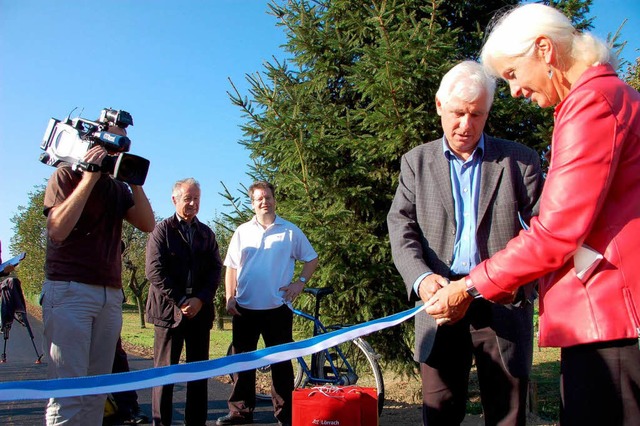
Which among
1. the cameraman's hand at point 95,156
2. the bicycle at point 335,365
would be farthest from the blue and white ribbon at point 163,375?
the bicycle at point 335,365

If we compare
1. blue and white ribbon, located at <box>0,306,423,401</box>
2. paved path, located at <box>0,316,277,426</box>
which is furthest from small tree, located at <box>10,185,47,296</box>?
blue and white ribbon, located at <box>0,306,423,401</box>

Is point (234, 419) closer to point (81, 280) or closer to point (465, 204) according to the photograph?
point (81, 280)

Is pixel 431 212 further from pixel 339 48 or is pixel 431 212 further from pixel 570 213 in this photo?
pixel 339 48

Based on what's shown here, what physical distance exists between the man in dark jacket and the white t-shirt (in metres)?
0.32

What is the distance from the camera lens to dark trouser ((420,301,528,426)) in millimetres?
2510

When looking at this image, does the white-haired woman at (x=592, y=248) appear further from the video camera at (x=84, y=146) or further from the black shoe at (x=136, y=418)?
the black shoe at (x=136, y=418)

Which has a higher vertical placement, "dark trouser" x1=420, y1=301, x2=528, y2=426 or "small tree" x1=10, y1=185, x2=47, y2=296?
"small tree" x1=10, y1=185, x2=47, y2=296

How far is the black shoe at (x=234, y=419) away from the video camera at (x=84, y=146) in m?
3.22

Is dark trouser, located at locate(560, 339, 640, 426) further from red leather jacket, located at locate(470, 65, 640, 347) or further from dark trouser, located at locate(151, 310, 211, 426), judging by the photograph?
dark trouser, located at locate(151, 310, 211, 426)

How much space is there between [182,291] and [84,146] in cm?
226

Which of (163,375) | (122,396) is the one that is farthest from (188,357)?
(163,375)

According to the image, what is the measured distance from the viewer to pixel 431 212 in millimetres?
2670

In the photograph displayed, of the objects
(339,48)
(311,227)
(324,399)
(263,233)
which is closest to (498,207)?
(324,399)

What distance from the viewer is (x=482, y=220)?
2592 mm
